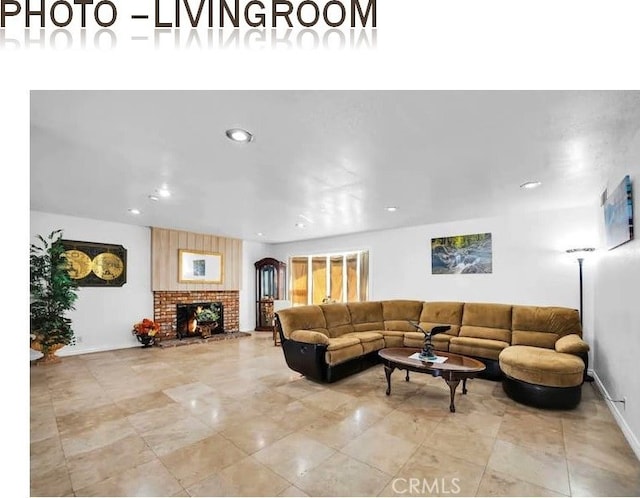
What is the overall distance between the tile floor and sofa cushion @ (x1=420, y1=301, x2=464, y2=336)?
3.57 feet

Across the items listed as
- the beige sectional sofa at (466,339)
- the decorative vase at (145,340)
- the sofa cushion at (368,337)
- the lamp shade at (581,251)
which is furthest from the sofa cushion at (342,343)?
the decorative vase at (145,340)

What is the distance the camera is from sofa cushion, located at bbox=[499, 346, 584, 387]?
2.90m

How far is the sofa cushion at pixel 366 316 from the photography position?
511 cm

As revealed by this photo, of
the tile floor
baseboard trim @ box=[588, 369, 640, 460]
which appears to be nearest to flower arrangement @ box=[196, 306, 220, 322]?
the tile floor

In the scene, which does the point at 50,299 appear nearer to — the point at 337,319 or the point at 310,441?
the point at 337,319

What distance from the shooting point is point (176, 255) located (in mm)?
6309

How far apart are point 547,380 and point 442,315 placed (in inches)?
77.4

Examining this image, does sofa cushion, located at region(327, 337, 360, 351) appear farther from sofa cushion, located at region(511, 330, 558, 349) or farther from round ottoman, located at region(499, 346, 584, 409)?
sofa cushion, located at region(511, 330, 558, 349)

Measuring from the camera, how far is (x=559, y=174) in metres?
2.99

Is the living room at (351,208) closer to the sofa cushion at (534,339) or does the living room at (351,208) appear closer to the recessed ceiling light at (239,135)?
the recessed ceiling light at (239,135)

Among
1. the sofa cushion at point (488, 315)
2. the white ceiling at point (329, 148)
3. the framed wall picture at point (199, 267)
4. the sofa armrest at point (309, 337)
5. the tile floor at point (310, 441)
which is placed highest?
the white ceiling at point (329, 148)

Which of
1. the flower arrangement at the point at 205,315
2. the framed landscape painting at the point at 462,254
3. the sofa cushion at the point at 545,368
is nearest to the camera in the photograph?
the sofa cushion at the point at 545,368

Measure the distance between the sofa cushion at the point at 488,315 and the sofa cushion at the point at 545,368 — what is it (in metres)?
1.07

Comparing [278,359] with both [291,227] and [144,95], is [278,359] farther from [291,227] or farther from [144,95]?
[144,95]
